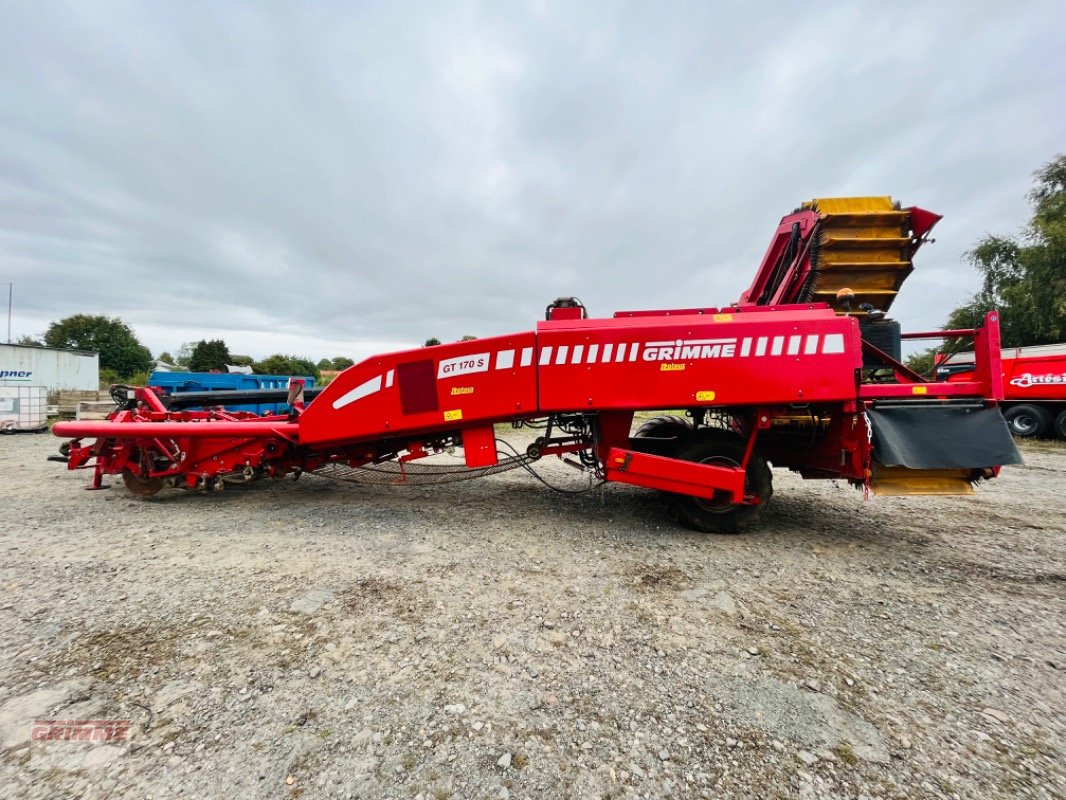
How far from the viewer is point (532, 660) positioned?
2.12 meters

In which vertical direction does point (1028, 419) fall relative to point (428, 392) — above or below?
below

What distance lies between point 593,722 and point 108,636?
97.3 inches

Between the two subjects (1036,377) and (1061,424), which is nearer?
(1061,424)

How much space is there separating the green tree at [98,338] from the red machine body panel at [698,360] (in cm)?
7674

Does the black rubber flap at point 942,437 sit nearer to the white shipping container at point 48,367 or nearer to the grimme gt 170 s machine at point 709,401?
the grimme gt 170 s machine at point 709,401

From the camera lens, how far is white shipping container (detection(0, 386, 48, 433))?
1155 cm

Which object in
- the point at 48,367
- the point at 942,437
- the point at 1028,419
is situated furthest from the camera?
the point at 48,367

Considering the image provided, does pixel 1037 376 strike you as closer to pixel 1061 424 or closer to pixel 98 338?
pixel 1061 424

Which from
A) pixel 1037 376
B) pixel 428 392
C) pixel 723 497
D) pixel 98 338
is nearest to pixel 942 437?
pixel 723 497

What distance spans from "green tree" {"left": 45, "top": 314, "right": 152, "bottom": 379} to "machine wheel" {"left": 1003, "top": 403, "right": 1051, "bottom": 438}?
80.9 meters

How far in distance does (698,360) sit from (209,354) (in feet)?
242

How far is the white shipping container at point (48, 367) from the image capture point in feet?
55.7

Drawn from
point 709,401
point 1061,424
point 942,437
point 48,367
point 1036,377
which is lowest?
point 1061,424

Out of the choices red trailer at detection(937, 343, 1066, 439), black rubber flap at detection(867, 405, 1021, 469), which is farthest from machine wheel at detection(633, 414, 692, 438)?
red trailer at detection(937, 343, 1066, 439)
